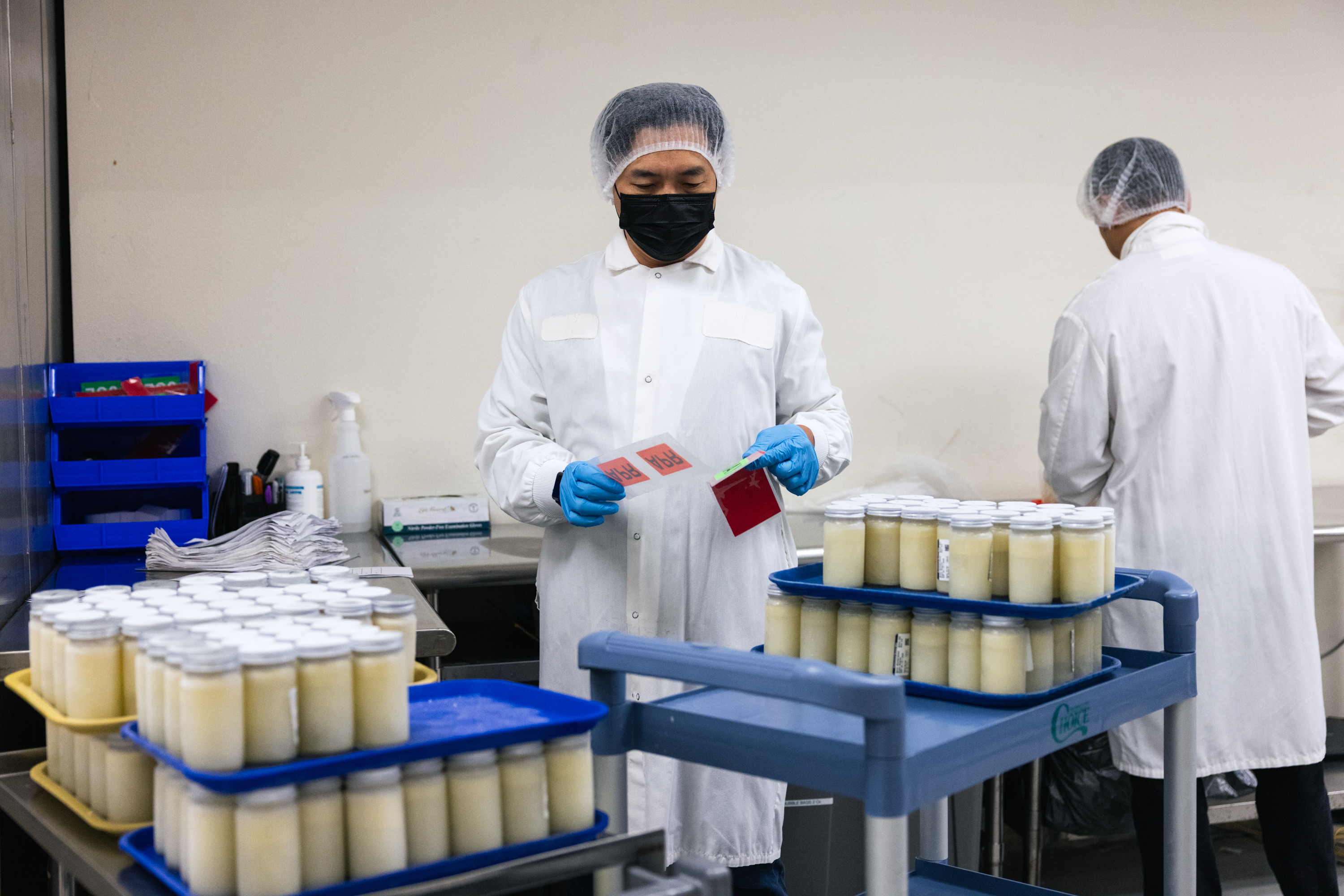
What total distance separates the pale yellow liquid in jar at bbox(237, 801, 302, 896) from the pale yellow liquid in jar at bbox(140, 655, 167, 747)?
13 cm

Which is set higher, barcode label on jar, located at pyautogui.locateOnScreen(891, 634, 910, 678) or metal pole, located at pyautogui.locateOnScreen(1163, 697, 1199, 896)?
barcode label on jar, located at pyautogui.locateOnScreen(891, 634, 910, 678)

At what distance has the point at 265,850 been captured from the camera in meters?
0.95

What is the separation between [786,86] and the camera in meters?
3.40

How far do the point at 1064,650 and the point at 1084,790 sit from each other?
1751 mm

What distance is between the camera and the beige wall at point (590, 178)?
291cm

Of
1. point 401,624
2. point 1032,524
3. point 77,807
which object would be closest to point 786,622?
point 1032,524

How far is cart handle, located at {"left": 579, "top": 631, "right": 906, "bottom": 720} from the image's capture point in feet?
3.73

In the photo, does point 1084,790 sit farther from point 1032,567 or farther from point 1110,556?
point 1032,567

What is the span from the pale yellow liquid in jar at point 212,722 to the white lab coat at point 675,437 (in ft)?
3.64

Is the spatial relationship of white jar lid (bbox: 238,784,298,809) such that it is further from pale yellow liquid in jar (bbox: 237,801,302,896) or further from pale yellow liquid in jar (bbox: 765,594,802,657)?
pale yellow liquid in jar (bbox: 765,594,802,657)

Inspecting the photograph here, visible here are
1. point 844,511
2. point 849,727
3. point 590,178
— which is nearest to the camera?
point 849,727

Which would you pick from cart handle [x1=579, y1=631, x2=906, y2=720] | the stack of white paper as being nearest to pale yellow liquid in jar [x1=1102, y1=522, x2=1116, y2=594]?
cart handle [x1=579, y1=631, x2=906, y2=720]

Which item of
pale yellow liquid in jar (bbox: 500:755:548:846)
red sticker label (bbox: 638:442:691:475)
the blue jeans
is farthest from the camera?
the blue jeans

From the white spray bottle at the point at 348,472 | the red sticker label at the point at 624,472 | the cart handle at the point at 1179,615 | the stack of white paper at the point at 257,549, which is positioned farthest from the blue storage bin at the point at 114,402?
the cart handle at the point at 1179,615
